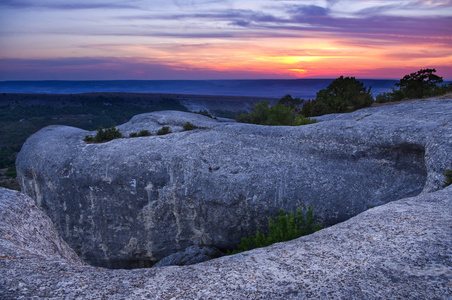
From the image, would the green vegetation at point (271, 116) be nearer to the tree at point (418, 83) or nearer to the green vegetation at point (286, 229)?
the green vegetation at point (286, 229)

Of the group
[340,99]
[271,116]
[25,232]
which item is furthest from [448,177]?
[340,99]

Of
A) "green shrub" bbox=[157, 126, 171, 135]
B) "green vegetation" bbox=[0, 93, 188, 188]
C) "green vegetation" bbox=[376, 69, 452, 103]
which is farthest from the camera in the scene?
"green vegetation" bbox=[0, 93, 188, 188]

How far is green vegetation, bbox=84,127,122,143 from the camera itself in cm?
1762

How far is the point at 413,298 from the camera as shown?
473cm

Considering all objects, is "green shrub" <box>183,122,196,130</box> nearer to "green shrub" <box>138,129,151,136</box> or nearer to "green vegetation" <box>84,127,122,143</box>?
"green shrub" <box>138,129,151,136</box>

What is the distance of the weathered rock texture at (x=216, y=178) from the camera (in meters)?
13.9

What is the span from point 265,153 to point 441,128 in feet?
23.3

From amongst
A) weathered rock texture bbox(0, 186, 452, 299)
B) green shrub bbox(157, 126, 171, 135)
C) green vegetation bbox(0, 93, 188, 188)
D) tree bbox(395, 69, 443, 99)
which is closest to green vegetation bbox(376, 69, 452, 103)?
tree bbox(395, 69, 443, 99)

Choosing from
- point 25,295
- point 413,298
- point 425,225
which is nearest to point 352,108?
point 425,225

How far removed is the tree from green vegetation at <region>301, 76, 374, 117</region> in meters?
7.60

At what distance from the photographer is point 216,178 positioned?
1469 cm

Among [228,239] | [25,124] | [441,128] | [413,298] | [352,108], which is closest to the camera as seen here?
→ [413,298]

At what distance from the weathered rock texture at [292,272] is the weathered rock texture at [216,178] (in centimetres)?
714

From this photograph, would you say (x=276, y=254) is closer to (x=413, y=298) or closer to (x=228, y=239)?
(x=413, y=298)
